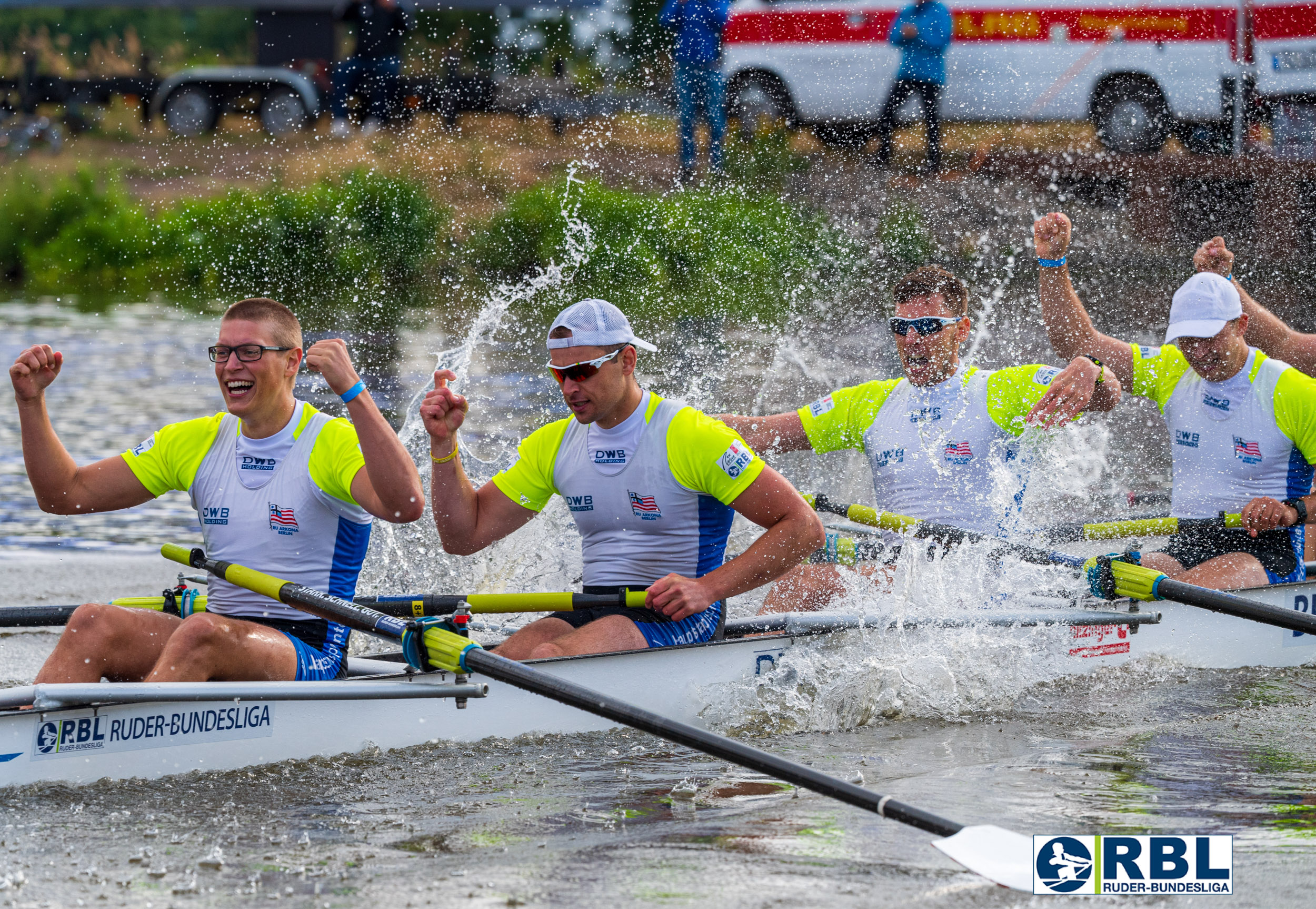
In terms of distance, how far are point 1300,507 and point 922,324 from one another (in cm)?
178

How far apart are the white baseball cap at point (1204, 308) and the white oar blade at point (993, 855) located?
319 centimetres

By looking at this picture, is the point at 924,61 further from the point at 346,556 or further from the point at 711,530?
the point at 346,556

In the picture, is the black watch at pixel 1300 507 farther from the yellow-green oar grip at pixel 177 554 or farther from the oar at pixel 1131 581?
the yellow-green oar grip at pixel 177 554

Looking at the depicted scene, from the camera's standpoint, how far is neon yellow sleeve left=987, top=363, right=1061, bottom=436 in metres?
6.93

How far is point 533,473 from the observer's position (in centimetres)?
590

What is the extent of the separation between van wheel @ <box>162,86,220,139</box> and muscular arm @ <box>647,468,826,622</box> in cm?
2327

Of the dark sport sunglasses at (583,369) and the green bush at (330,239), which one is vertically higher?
the green bush at (330,239)

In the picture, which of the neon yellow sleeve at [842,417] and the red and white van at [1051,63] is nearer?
the neon yellow sleeve at [842,417]

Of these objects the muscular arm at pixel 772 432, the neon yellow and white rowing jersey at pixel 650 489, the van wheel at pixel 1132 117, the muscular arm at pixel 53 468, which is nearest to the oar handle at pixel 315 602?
the muscular arm at pixel 53 468

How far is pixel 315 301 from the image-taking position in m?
18.4

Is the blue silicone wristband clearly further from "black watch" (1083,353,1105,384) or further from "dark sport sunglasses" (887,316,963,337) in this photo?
"black watch" (1083,353,1105,384)

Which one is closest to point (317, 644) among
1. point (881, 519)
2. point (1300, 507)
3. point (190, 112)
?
point (881, 519)

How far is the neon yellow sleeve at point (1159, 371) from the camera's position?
7.37 metres

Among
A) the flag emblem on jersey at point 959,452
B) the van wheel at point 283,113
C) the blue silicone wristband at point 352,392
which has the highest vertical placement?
the van wheel at point 283,113
